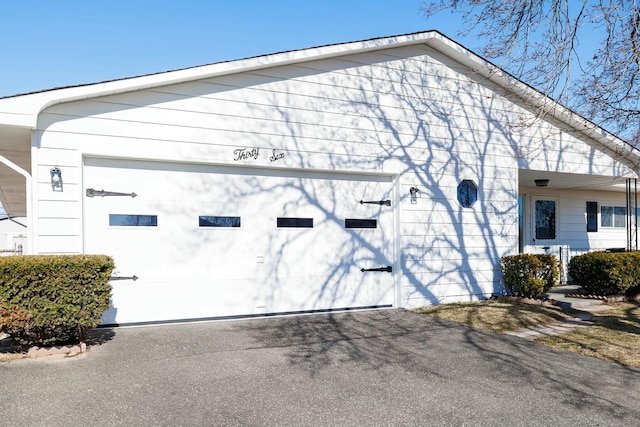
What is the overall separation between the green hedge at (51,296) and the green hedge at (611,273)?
949 cm

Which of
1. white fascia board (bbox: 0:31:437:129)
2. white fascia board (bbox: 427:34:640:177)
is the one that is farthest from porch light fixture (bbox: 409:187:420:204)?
white fascia board (bbox: 427:34:640:177)

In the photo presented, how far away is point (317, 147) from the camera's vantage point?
294 inches

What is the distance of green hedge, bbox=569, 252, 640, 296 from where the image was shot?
29.8 ft

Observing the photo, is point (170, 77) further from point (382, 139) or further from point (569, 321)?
point (569, 321)

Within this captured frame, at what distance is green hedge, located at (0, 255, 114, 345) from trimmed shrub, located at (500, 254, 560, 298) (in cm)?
732

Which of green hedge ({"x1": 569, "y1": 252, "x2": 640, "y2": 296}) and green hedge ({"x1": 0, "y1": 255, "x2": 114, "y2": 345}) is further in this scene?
green hedge ({"x1": 569, "y1": 252, "x2": 640, "y2": 296})

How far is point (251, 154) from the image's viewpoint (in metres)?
6.99

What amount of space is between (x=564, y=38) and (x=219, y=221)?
19.9 feet

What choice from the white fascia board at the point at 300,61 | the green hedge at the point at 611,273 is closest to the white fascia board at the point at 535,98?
the white fascia board at the point at 300,61

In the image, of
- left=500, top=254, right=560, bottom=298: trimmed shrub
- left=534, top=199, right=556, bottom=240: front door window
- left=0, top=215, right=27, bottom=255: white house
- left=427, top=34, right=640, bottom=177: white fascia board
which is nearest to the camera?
left=500, top=254, right=560, bottom=298: trimmed shrub

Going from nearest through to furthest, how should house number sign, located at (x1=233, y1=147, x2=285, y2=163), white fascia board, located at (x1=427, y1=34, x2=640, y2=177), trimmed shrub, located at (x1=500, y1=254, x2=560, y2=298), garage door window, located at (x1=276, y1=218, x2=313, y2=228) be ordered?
house number sign, located at (x1=233, y1=147, x2=285, y2=163)
garage door window, located at (x1=276, y1=218, x2=313, y2=228)
trimmed shrub, located at (x1=500, y1=254, x2=560, y2=298)
white fascia board, located at (x1=427, y1=34, x2=640, y2=177)

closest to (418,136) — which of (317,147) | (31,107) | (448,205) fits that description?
(448,205)

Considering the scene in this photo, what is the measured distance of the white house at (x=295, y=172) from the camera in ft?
20.1

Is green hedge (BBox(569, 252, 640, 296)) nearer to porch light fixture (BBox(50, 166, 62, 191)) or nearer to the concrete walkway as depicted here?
the concrete walkway
